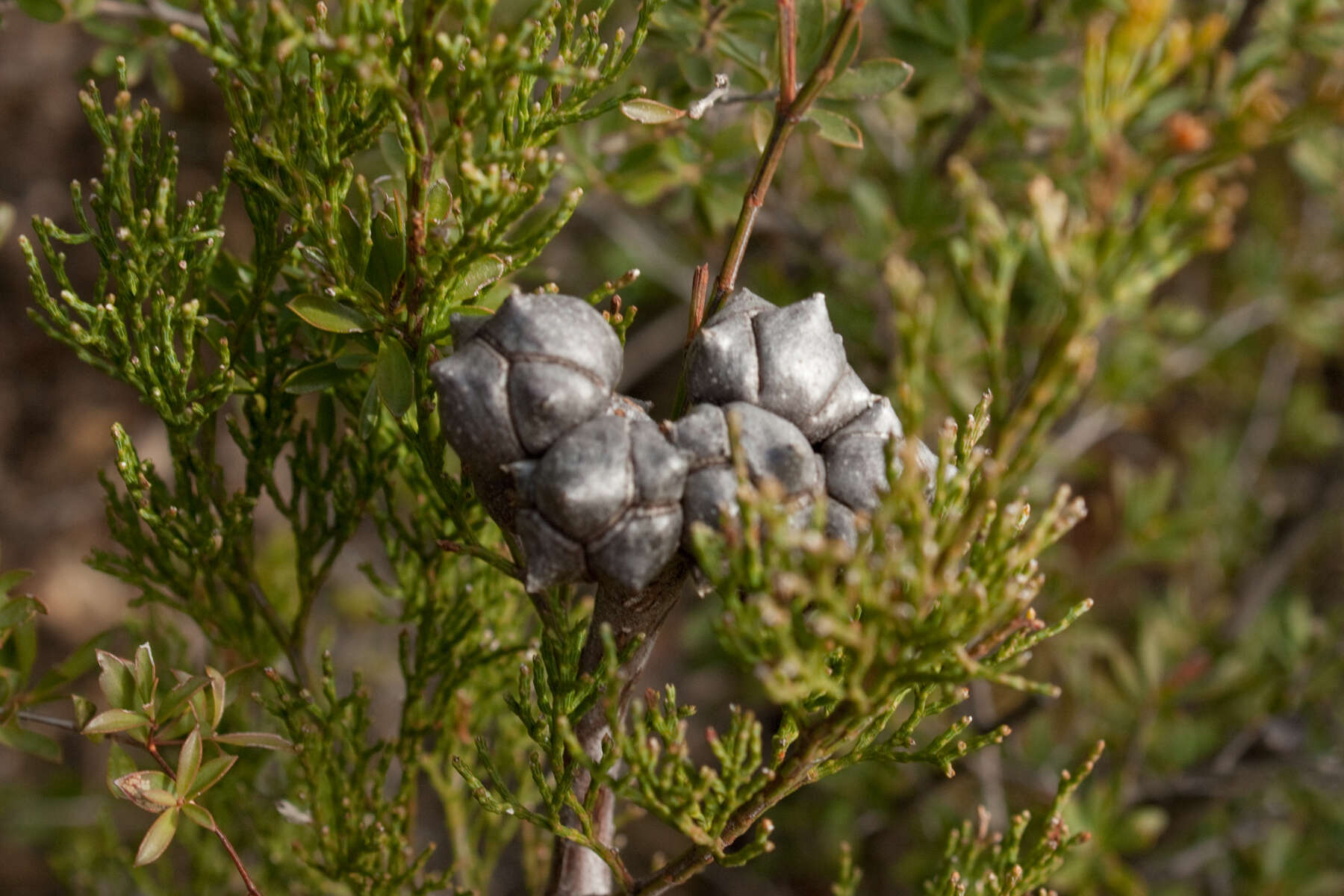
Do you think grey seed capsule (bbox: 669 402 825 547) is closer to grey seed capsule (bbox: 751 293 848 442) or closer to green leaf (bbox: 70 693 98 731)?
grey seed capsule (bbox: 751 293 848 442)

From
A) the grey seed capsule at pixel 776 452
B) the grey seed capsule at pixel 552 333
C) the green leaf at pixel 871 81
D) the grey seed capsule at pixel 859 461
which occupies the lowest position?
the grey seed capsule at pixel 859 461

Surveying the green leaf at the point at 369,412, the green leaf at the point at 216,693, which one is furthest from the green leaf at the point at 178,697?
the green leaf at the point at 369,412

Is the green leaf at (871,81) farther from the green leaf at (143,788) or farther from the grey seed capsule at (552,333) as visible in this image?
the green leaf at (143,788)

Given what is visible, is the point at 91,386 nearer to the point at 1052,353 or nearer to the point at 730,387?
the point at 730,387

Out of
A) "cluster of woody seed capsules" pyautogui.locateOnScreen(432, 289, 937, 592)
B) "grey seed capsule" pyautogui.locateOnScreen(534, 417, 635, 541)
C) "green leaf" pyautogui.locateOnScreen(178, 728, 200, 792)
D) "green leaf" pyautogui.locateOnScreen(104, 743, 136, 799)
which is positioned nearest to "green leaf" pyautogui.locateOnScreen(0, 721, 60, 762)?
"green leaf" pyautogui.locateOnScreen(104, 743, 136, 799)

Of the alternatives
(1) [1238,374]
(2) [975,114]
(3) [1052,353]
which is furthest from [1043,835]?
(1) [1238,374]

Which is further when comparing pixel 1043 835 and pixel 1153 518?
pixel 1153 518
